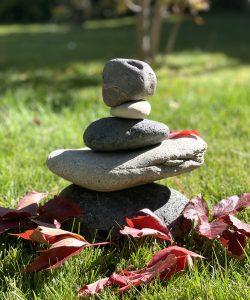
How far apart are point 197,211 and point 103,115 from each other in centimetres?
271

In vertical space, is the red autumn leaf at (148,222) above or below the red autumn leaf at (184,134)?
below

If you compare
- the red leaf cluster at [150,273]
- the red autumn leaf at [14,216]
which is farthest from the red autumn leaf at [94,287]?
the red autumn leaf at [14,216]

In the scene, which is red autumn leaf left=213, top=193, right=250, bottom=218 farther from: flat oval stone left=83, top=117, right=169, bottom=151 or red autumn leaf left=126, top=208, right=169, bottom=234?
flat oval stone left=83, top=117, right=169, bottom=151

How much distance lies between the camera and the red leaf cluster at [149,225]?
7.13 ft

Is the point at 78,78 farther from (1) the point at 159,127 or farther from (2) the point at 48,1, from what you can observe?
(2) the point at 48,1

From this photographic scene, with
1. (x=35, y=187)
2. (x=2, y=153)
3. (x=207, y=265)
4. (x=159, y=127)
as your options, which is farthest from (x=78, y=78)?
(x=207, y=265)

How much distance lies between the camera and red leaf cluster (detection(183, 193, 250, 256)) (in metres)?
2.18

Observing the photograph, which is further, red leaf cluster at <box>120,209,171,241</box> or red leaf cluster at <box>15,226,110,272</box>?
red leaf cluster at <box>120,209,171,241</box>

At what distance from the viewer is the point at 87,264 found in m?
2.17

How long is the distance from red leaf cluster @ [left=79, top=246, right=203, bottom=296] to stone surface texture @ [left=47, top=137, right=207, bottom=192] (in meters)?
0.40

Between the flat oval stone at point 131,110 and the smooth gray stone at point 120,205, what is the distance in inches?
13.3

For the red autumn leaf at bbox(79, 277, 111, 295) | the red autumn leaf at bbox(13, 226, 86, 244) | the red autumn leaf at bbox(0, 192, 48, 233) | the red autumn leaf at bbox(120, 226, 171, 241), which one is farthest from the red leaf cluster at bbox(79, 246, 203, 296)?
the red autumn leaf at bbox(0, 192, 48, 233)

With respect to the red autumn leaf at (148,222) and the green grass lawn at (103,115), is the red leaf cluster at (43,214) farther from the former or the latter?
the red autumn leaf at (148,222)

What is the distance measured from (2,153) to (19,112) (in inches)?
49.5
